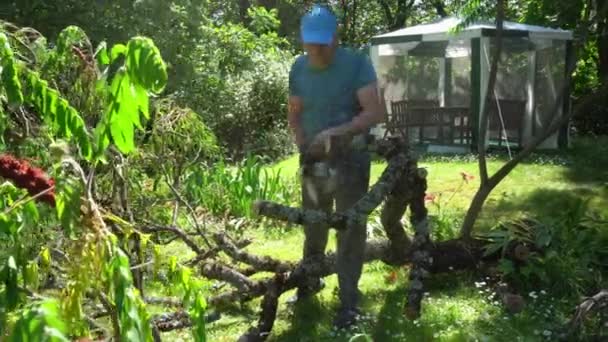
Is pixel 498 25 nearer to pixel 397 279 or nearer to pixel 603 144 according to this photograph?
pixel 397 279

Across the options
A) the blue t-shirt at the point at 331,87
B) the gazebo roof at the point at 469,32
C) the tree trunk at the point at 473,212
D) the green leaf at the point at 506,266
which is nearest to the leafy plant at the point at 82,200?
the blue t-shirt at the point at 331,87

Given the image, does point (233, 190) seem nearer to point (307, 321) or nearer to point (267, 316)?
point (307, 321)

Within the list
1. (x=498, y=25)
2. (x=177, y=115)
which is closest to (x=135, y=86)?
(x=177, y=115)

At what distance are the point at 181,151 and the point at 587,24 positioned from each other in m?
3.79

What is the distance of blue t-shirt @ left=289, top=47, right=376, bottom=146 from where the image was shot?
3881mm

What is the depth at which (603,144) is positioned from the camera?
13016 mm

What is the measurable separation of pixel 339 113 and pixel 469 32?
29.1 feet

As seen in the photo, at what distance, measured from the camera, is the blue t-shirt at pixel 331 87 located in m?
3.88

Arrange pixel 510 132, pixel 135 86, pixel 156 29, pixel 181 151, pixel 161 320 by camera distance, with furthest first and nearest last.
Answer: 1. pixel 510 132
2. pixel 156 29
3. pixel 181 151
4. pixel 161 320
5. pixel 135 86

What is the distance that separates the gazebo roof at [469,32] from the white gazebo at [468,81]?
0.02 m

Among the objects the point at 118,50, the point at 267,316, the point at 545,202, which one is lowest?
the point at 545,202

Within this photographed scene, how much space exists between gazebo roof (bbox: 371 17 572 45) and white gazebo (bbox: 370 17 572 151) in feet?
0.05

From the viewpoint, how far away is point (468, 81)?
13.6 m

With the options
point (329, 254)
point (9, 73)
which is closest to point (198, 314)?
point (9, 73)
